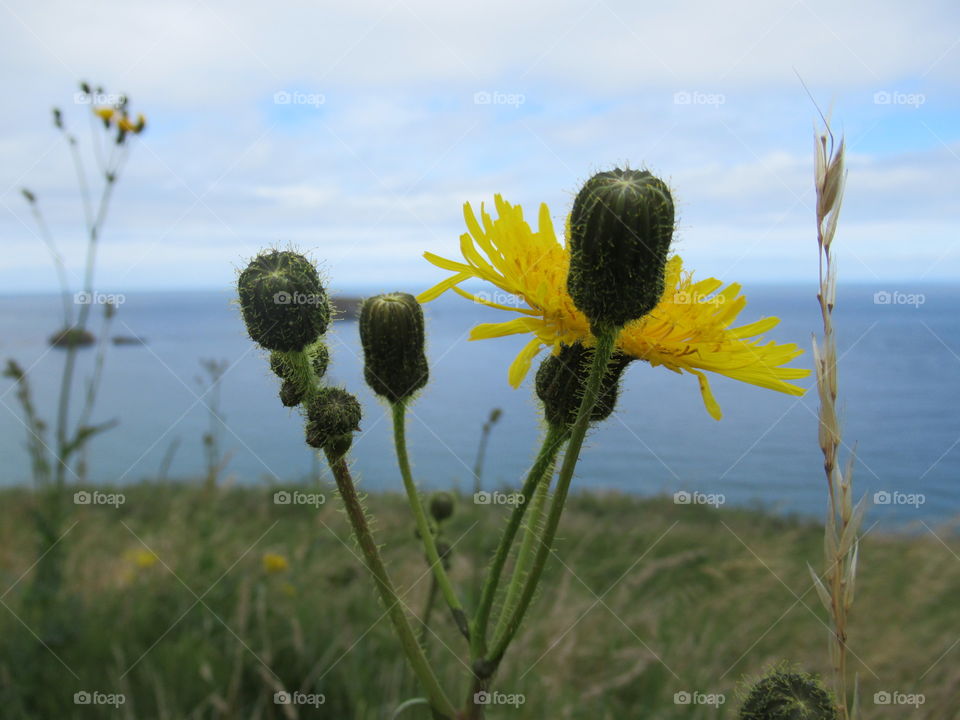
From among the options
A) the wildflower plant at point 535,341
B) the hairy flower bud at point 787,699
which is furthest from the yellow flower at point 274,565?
the hairy flower bud at point 787,699

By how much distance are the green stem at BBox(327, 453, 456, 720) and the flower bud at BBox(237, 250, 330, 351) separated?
11.9 inches

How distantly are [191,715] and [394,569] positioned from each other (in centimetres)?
304

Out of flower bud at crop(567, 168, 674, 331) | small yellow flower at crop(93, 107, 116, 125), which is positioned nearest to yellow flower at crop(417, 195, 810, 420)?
flower bud at crop(567, 168, 674, 331)

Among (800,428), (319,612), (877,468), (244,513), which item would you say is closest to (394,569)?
(319,612)

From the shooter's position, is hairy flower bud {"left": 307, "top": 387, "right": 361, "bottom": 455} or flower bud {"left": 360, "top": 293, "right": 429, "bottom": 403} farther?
flower bud {"left": 360, "top": 293, "right": 429, "bottom": 403}

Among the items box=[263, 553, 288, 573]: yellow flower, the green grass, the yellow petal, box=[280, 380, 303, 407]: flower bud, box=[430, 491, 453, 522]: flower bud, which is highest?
the yellow petal

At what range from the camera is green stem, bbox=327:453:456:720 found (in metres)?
1.52

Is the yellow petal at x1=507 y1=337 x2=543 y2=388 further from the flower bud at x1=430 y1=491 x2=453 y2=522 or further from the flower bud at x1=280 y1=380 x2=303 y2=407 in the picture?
the flower bud at x1=430 y1=491 x2=453 y2=522

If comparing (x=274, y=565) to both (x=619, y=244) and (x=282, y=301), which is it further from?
(x=619, y=244)

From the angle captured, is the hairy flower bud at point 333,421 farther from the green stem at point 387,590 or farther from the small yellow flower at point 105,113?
the small yellow flower at point 105,113

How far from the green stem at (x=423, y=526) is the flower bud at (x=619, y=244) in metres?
0.53

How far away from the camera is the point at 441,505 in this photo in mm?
2793

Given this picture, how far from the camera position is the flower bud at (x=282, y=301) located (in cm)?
159

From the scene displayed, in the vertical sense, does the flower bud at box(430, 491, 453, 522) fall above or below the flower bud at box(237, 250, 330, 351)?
below
